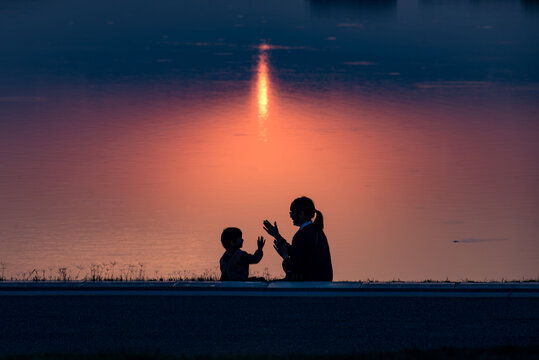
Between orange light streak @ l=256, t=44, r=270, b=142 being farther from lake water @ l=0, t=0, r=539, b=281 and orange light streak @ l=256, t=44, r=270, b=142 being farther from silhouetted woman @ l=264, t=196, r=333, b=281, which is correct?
silhouetted woman @ l=264, t=196, r=333, b=281

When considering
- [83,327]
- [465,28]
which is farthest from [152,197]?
[465,28]

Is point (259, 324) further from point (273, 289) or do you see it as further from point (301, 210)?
point (301, 210)

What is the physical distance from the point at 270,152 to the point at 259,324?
20716 millimetres

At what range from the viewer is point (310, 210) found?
414 inches

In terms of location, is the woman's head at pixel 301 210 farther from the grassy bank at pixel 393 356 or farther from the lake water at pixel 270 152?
the lake water at pixel 270 152

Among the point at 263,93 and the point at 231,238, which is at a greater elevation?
the point at 263,93

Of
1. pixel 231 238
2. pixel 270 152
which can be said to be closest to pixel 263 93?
pixel 270 152

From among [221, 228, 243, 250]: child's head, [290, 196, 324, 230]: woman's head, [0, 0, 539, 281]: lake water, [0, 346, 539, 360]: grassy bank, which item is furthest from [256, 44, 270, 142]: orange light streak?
[0, 346, 539, 360]: grassy bank

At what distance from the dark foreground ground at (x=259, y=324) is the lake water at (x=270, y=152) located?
290 inches

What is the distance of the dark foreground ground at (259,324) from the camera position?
8188 mm

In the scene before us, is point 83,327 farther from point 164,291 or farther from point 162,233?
point 162,233

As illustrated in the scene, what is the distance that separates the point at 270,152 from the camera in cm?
2941

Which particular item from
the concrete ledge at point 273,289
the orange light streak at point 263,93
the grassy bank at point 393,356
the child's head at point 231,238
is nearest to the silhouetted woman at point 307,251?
the concrete ledge at point 273,289

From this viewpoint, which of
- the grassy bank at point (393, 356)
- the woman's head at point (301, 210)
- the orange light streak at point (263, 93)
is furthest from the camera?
the orange light streak at point (263, 93)
